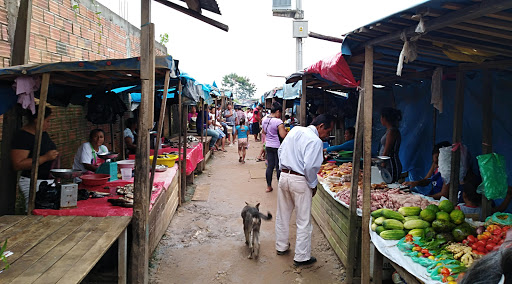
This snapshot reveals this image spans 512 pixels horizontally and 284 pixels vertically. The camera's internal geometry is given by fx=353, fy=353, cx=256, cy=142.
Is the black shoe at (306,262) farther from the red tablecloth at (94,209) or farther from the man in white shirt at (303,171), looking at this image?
the red tablecloth at (94,209)

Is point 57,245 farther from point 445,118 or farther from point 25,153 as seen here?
point 445,118

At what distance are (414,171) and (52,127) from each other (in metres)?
7.09

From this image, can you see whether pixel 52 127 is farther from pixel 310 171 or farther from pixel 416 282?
pixel 416 282

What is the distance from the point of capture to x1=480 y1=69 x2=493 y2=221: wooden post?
177 inches

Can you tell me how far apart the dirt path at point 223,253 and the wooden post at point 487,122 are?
2023 millimetres

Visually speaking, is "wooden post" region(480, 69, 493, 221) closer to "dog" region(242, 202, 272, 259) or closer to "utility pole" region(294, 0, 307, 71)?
"dog" region(242, 202, 272, 259)

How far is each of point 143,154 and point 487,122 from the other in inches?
168

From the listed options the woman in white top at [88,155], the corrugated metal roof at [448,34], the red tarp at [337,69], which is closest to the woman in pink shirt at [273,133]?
the red tarp at [337,69]

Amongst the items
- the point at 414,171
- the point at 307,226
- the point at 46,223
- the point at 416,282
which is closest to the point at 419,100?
the point at 414,171

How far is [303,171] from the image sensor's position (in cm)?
496

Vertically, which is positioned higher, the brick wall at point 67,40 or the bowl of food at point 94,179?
the brick wall at point 67,40

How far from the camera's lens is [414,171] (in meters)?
7.29

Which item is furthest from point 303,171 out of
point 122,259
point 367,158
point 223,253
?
point 122,259

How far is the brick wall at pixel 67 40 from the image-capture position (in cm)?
572
